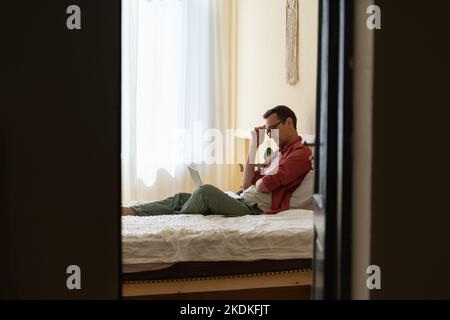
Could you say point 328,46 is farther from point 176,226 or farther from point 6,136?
point 176,226

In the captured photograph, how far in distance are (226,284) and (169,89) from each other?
123 inches

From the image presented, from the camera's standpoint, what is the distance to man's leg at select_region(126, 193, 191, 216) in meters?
3.45

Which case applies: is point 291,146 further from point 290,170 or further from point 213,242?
point 213,242

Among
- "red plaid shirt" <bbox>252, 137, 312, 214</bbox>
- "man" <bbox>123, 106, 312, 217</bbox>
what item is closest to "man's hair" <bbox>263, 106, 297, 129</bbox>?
"man" <bbox>123, 106, 312, 217</bbox>

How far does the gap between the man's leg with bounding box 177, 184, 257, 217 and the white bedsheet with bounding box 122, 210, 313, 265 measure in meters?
0.32

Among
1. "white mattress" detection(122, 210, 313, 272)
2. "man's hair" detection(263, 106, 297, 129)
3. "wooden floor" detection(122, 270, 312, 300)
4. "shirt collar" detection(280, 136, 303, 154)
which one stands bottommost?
"wooden floor" detection(122, 270, 312, 300)

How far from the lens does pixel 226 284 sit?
275cm

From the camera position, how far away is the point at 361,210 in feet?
5.45

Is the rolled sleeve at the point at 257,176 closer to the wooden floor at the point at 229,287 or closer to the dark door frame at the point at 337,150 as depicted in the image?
the wooden floor at the point at 229,287

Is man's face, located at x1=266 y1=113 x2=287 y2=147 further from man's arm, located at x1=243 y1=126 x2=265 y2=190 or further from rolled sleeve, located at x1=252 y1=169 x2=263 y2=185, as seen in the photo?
rolled sleeve, located at x1=252 y1=169 x2=263 y2=185

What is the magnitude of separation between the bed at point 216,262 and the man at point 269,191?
0.45 meters

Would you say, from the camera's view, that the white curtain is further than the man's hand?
Yes

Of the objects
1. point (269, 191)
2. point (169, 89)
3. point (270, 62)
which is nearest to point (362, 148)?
point (269, 191)

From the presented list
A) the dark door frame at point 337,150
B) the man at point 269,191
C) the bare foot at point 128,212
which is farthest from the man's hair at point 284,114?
the dark door frame at point 337,150
